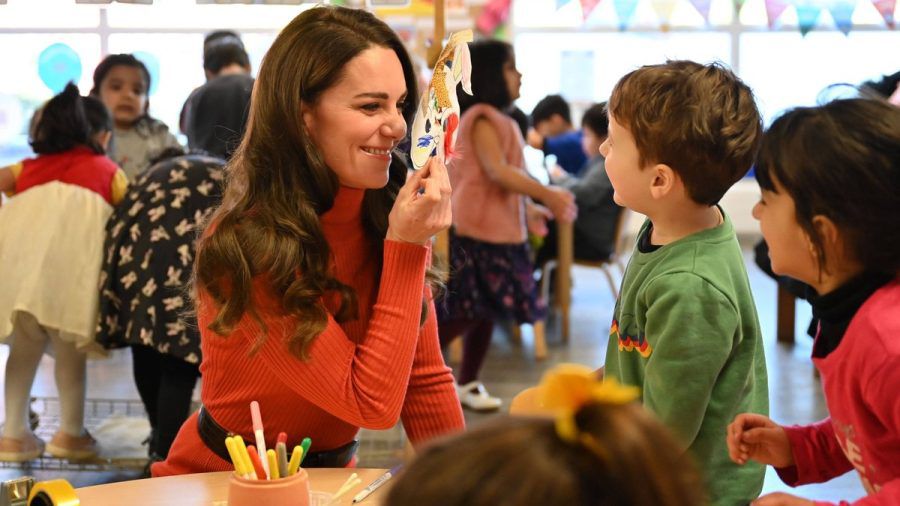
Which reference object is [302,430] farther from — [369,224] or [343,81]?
[343,81]

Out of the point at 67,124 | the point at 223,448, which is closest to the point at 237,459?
the point at 223,448

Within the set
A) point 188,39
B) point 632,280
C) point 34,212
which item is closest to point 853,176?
point 632,280

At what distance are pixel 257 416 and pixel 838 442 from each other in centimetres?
69

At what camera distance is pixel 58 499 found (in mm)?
1170

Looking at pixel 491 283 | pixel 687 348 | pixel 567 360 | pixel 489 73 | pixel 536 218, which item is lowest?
pixel 567 360

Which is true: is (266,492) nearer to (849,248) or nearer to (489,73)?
(849,248)

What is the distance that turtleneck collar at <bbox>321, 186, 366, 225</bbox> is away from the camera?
166 cm

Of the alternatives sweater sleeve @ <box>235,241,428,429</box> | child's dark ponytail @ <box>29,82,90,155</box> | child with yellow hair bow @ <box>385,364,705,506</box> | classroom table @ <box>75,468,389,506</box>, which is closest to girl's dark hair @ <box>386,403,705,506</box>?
child with yellow hair bow @ <box>385,364,705,506</box>

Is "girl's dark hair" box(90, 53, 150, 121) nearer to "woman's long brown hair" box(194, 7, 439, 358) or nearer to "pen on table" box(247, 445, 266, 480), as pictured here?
"woman's long brown hair" box(194, 7, 439, 358)

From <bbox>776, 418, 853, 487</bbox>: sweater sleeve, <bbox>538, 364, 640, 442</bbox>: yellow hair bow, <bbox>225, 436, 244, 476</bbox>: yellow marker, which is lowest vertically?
<bbox>776, 418, 853, 487</bbox>: sweater sleeve

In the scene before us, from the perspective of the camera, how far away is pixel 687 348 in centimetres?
137

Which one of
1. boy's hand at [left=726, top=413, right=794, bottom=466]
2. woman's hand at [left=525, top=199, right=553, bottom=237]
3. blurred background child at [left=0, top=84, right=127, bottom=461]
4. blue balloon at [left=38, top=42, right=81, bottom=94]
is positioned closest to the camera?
boy's hand at [left=726, top=413, right=794, bottom=466]

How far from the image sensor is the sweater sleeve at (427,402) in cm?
172

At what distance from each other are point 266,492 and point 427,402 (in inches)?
22.7
